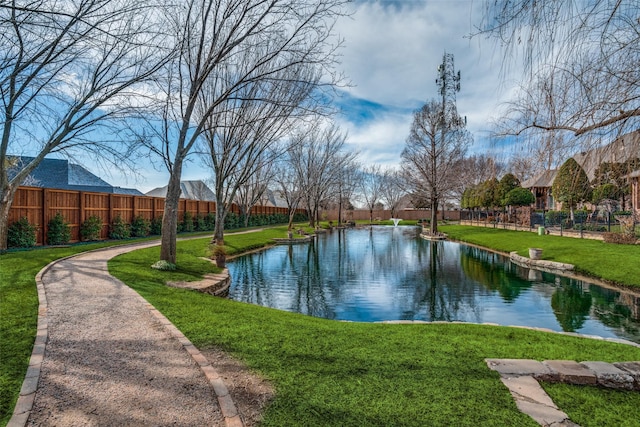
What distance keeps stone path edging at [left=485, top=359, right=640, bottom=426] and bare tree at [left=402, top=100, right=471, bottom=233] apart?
23025 millimetres

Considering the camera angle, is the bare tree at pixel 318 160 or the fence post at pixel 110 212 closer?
the fence post at pixel 110 212

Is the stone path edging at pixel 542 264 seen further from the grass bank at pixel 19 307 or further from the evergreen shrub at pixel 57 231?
the evergreen shrub at pixel 57 231

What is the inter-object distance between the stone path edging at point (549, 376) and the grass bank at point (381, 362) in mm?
108

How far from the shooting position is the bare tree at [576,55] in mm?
2629

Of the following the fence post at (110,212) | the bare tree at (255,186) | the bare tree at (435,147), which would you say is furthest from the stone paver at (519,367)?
the bare tree at (435,147)

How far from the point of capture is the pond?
6902 millimetres

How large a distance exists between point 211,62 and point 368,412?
9.07 meters

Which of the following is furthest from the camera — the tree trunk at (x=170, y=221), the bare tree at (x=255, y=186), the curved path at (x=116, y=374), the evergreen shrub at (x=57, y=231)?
the bare tree at (x=255, y=186)

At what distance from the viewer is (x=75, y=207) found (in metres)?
14.5

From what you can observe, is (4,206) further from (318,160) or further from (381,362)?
(318,160)

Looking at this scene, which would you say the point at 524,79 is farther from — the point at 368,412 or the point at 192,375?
the point at 192,375

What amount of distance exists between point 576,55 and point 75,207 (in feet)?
54.8

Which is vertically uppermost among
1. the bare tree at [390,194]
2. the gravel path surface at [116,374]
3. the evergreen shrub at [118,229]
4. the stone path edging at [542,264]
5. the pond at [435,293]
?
the bare tree at [390,194]

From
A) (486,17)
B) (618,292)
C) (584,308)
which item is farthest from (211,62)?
(618,292)
